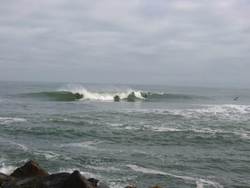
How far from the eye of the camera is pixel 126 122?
35688mm

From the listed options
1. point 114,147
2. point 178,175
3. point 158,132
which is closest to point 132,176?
point 178,175

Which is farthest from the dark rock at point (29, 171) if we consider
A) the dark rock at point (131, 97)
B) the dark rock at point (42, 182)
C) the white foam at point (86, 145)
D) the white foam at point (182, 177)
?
the dark rock at point (131, 97)

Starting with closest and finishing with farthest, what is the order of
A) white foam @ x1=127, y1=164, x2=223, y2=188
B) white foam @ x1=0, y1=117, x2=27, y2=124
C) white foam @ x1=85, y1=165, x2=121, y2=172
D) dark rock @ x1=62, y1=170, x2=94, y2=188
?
dark rock @ x1=62, y1=170, x2=94, y2=188
white foam @ x1=127, y1=164, x2=223, y2=188
white foam @ x1=85, y1=165, x2=121, y2=172
white foam @ x1=0, y1=117, x2=27, y2=124

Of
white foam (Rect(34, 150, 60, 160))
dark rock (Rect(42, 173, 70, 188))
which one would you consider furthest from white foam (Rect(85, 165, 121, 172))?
dark rock (Rect(42, 173, 70, 188))

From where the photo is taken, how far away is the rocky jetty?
1184 cm

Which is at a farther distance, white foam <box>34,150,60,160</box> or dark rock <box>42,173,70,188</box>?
white foam <box>34,150,60,160</box>

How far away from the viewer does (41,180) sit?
1269cm

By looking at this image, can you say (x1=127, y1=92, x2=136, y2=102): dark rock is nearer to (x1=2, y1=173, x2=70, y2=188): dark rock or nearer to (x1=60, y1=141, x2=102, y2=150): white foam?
(x1=60, y1=141, x2=102, y2=150): white foam

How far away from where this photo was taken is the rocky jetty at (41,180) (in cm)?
1184

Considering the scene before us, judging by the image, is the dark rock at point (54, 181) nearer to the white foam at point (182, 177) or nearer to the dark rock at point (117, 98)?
the white foam at point (182, 177)

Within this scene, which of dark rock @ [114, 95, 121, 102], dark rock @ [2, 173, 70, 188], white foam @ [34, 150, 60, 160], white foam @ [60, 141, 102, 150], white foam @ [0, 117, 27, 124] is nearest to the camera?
dark rock @ [2, 173, 70, 188]

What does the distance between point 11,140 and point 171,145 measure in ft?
28.7

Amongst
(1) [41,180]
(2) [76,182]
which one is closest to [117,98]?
(1) [41,180]

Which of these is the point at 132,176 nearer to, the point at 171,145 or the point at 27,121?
the point at 171,145
